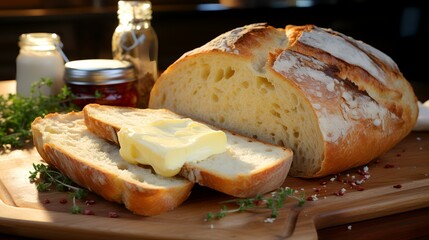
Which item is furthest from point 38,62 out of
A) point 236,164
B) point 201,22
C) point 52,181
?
point 201,22

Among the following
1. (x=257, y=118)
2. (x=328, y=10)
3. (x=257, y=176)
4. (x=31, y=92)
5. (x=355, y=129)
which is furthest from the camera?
(x=328, y=10)

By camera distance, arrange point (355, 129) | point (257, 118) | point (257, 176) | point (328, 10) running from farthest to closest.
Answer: point (328, 10)
point (257, 118)
point (355, 129)
point (257, 176)

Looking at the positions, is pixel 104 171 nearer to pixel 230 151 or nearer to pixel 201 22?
pixel 230 151

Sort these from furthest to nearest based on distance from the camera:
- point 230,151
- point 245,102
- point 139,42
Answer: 1. point 139,42
2. point 245,102
3. point 230,151

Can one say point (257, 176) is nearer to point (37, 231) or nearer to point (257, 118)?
point (257, 118)

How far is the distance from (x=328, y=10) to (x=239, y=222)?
207 inches

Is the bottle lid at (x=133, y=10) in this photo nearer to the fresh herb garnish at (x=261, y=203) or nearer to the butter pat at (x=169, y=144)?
the butter pat at (x=169, y=144)

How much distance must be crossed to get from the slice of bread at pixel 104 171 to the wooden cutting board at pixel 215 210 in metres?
0.04

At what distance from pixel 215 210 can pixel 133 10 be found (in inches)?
64.5

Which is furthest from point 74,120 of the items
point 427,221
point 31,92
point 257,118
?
point 427,221

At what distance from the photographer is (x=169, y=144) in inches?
83.0

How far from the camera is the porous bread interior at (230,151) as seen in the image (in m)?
2.15

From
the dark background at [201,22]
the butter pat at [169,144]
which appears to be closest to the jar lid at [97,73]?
the butter pat at [169,144]

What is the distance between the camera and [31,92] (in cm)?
313
